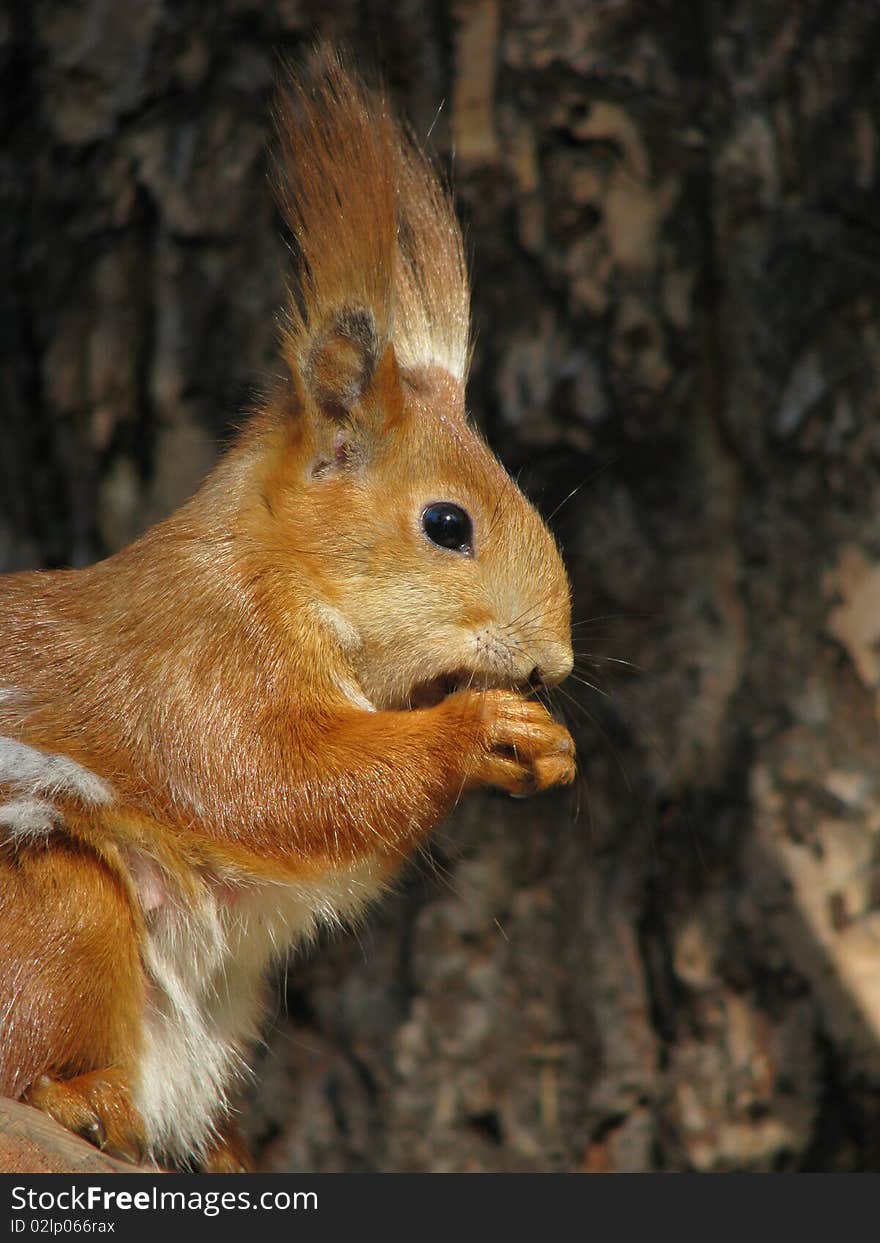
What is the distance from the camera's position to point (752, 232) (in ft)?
11.5

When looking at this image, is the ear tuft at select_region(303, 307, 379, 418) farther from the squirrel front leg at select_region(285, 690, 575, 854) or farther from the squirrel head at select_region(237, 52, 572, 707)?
the squirrel front leg at select_region(285, 690, 575, 854)

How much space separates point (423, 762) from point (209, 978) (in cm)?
52

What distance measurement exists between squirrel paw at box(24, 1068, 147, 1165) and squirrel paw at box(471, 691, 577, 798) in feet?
2.32

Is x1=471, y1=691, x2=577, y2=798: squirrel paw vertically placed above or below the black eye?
below

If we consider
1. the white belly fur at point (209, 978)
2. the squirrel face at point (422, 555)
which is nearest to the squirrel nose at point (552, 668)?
the squirrel face at point (422, 555)

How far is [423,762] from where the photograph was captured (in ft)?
7.50

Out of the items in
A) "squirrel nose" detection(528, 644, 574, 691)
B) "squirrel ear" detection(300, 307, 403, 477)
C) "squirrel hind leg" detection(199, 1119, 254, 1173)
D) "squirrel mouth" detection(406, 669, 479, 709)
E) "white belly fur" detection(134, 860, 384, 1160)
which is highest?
"squirrel ear" detection(300, 307, 403, 477)

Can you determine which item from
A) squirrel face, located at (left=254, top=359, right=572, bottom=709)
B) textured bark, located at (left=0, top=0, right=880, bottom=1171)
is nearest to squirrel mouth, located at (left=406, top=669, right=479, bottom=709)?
squirrel face, located at (left=254, top=359, right=572, bottom=709)

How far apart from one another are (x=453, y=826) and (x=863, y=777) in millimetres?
1038

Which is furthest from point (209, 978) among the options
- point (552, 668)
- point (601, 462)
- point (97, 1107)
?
point (601, 462)

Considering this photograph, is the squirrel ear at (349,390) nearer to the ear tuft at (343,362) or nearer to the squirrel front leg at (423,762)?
the ear tuft at (343,362)

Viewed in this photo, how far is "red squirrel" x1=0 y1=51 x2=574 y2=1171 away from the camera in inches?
82.7

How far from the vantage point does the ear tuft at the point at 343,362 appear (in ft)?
7.97

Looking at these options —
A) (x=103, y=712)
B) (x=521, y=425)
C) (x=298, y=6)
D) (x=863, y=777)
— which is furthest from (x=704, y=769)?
(x=298, y=6)
